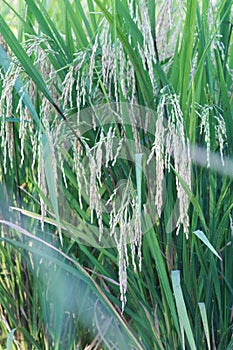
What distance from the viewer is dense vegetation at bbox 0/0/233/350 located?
954 mm

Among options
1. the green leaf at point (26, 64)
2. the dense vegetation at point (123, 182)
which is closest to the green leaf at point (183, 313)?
the dense vegetation at point (123, 182)

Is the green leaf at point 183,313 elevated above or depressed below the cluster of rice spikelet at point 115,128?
below

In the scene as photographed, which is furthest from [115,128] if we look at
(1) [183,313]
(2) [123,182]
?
(1) [183,313]

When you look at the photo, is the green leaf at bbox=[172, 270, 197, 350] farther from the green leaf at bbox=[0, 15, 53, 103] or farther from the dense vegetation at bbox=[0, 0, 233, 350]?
the green leaf at bbox=[0, 15, 53, 103]

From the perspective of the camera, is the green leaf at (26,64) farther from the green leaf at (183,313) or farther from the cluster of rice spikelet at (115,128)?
the green leaf at (183,313)

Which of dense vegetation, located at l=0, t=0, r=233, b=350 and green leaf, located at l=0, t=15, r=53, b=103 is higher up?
green leaf, located at l=0, t=15, r=53, b=103

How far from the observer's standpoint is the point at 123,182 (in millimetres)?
1094

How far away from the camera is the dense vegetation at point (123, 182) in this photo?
954mm

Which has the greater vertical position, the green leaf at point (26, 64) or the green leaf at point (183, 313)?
the green leaf at point (26, 64)

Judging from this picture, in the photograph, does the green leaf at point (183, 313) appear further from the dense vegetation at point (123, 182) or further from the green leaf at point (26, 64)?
the green leaf at point (26, 64)

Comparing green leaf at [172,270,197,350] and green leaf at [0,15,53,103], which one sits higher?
green leaf at [0,15,53,103]

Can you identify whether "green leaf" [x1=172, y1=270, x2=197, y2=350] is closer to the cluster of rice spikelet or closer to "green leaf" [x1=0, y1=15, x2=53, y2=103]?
the cluster of rice spikelet

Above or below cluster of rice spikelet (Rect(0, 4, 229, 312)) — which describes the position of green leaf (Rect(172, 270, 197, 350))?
below

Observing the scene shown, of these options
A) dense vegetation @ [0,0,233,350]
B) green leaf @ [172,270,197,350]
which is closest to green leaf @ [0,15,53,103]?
dense vegetation @ [0,0,233,350]
